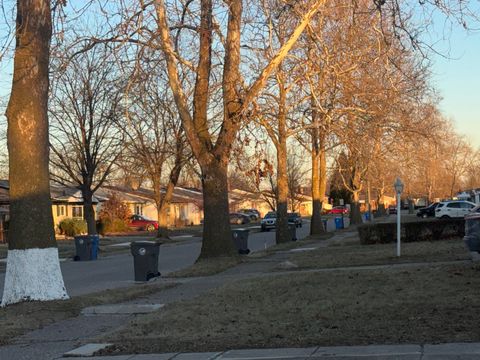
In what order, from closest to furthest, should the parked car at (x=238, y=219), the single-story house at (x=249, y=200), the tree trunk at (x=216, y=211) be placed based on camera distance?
the tree trunk at (x=216, y=211)
the parked car at (x=238, y=219)
the single-story house at (x=249, y=200)

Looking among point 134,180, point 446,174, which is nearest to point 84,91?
point 134,180

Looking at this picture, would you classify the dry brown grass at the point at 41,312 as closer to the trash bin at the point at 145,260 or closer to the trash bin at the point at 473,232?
the trash bin at the point at 145,260

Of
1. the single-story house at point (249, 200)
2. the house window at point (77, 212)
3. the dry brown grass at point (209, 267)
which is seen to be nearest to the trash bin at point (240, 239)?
the dry brown grass at point (209, 267)

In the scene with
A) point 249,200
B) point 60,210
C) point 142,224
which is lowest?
point 142,224

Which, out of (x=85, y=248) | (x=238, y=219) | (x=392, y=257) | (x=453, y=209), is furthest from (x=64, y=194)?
(x=392, y=257)

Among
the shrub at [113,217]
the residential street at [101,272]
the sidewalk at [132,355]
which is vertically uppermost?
the shrub at [113,217]

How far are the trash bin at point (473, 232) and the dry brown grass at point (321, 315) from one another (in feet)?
5.00

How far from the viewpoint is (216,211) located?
18922mm

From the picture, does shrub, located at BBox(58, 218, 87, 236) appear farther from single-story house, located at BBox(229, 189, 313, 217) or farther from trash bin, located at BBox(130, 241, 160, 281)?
single-story house, located at BBox(229, 189, 313, 217)

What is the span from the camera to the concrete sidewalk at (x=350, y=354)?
643 cm

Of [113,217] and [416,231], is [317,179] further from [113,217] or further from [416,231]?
[113,217]

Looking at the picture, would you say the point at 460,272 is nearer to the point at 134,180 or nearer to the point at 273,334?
the point at 273,334

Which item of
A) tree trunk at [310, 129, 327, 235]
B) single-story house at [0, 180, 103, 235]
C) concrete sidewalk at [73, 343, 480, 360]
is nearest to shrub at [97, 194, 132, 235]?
single-story house at [0, 180, 103, 235]

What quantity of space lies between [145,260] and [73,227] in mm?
31250
